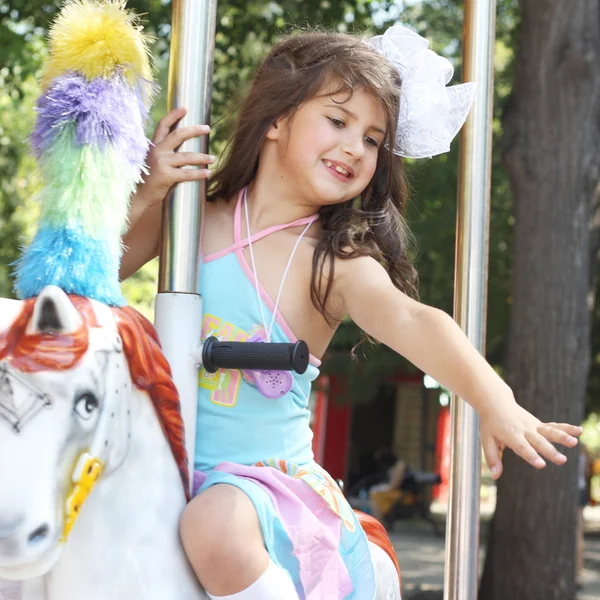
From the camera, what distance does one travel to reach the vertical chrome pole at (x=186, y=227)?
1.59 m

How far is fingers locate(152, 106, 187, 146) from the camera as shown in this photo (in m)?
1.73

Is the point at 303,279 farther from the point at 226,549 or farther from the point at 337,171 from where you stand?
the point at 226,549

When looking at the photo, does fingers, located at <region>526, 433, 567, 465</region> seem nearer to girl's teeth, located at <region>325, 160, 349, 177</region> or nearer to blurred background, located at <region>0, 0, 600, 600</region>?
girl's teeth, located at <region>325, 160, 349, 177</region>

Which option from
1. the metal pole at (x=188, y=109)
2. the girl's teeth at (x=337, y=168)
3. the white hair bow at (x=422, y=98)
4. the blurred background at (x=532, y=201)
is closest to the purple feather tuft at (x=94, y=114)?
the metal pole at (x=188, y=109)

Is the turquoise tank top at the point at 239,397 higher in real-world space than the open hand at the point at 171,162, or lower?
lower

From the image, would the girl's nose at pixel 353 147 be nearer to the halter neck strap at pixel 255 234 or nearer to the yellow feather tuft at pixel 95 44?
the halter neck strap at pixel 255 234

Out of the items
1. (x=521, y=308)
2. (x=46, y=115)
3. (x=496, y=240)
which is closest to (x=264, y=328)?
(x=46, y=115)

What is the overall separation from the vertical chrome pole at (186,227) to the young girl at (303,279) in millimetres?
33

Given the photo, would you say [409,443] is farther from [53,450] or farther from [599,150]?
[53,450]

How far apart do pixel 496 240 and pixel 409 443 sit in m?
9.75

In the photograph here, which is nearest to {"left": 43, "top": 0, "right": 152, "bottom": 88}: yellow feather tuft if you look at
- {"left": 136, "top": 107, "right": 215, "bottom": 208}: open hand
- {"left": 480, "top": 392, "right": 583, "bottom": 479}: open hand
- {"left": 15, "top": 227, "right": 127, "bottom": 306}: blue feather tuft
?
{"left": 136, "top": 107, "right": 215, "bottom": 208}: open hand

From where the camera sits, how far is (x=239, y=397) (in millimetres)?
1704

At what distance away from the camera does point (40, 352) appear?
1.26 meters

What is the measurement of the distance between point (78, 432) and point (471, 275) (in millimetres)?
1066
